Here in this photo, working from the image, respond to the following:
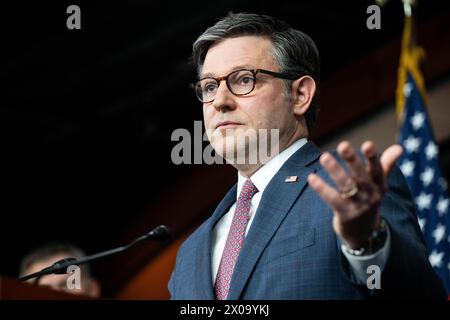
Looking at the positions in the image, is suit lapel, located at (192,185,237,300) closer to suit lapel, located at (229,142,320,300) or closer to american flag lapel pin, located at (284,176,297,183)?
suit lapel, located at (229,142,320,300)

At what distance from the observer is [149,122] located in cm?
489

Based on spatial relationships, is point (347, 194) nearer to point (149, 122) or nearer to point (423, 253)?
point (423, 253)

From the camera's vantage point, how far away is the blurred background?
4.34 m

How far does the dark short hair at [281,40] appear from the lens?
1891mm

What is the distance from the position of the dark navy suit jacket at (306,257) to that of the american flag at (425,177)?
157 cm

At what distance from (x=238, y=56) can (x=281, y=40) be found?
131 mm

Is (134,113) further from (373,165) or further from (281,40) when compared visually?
(373,165)

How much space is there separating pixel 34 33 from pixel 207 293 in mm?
2995

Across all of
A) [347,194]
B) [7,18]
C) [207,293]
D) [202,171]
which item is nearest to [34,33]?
[7,18]

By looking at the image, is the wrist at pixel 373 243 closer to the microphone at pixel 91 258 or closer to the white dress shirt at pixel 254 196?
the white dress shirt at pixel 254 196

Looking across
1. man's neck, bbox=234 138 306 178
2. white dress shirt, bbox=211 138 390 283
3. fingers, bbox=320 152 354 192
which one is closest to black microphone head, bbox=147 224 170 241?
white dress shirt, bbox=211 138 390 283

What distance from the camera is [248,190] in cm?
171

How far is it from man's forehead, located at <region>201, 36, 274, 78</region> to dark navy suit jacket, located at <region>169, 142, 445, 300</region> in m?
0.35

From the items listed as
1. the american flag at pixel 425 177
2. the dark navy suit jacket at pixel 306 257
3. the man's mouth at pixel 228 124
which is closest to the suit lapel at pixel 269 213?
the dark navy suit jacket at pixel 306 257
